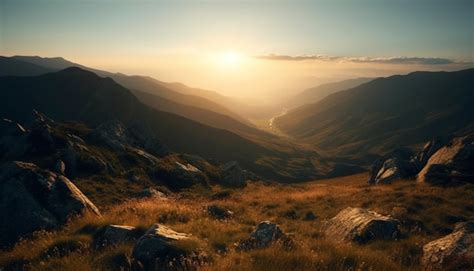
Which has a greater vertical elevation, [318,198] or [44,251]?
[44,251]

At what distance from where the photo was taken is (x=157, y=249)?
9516 millimetres

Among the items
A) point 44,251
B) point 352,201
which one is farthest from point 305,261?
point 352,201

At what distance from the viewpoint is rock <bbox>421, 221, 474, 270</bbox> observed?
9.94 metres

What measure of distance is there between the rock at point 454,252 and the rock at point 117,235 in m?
8.76

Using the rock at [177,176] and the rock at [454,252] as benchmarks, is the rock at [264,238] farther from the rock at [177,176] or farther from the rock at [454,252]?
the rock at [177,176]

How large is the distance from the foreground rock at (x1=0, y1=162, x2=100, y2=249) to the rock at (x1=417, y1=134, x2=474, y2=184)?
28.5 metres

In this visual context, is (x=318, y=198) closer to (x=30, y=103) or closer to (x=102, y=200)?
(x=102, y=200)

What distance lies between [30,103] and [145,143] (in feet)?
515

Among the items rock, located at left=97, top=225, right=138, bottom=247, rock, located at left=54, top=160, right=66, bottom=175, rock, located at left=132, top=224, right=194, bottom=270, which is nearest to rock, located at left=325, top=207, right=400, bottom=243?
rock, located at left=132, top=224, right=194, bottom=270

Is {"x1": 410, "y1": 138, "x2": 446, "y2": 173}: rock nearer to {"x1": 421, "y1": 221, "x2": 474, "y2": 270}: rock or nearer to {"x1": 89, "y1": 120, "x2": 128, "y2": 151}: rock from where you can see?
{"x1": 89, "y1": 120, "x2": 128, "y2": 151}: rock

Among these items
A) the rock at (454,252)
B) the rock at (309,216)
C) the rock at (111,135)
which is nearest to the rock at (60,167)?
the rock at (111,135)

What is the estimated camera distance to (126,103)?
194375mm

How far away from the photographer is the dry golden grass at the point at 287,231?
8680 mm

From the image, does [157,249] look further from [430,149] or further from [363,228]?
[430,149]
